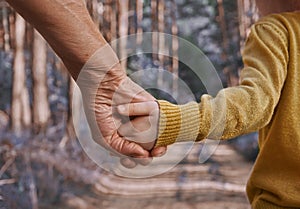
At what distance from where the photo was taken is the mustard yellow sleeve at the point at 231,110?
81 centimetres

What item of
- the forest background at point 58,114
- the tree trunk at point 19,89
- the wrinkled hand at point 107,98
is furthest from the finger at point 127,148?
the tree trunk at point 19,89

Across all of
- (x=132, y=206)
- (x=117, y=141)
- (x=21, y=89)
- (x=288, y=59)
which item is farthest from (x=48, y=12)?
(x=132, y=206)

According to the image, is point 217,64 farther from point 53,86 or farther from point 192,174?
point 53,86

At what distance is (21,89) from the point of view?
2127 mm

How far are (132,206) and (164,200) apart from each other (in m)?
0.14

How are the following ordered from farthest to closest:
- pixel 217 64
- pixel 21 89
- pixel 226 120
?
1. pixel 217 64
2. pixel 21 89
3. pixel 226 120

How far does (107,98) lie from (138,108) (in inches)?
2.9

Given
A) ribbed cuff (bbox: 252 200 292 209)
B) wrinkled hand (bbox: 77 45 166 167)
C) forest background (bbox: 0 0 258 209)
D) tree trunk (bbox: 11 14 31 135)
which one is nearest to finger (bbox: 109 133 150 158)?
wrinkled hand (bbox: 77 45 166 167)

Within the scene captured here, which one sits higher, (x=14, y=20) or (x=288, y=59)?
(x=288, y=59)

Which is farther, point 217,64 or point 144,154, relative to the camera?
point 217,64

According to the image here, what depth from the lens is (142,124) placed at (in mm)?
821

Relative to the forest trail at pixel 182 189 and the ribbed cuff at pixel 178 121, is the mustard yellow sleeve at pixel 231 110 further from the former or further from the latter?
the forest trail at pixel 182 189

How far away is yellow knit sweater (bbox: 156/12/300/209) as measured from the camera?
81 cm

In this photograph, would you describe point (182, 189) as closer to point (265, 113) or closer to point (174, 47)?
point (174, 47)
